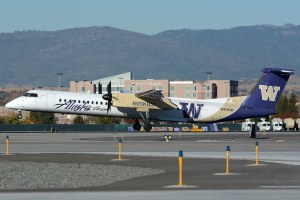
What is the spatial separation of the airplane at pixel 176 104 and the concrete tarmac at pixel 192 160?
1714 centimetres

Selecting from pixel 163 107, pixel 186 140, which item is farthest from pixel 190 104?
pixel 186 140

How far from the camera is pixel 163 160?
143ft

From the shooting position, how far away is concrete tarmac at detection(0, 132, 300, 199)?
30152 mm

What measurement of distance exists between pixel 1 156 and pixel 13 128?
51.4 m

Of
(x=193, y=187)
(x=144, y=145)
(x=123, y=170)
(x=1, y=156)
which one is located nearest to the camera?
(x=193, y=187)

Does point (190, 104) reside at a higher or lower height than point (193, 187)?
higher

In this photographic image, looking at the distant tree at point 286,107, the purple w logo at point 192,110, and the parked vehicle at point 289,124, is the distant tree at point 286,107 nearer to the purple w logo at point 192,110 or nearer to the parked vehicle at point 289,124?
the parked vehicle at point 289,124

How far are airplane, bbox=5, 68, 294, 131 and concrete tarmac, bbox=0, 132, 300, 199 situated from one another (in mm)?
17141

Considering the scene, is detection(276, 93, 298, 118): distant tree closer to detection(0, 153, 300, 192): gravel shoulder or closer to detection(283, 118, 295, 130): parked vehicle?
detection(283, 118, 295, 130): parked vehicle

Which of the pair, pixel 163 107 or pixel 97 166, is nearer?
pixel 97 166

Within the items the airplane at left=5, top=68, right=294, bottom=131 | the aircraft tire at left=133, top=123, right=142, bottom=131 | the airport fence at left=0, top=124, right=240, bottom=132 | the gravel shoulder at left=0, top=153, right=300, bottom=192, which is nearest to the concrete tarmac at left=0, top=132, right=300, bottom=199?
the gravel shoulder at left=0, top=153, right=300, bottom=192

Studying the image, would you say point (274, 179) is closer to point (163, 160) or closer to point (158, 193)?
point (158, 193)

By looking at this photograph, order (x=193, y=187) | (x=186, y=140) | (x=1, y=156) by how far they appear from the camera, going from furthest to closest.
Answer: (x=186, y=140) → (x=1, y=156) → (x=193, y=187)

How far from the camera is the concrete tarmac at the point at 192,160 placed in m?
30.2
